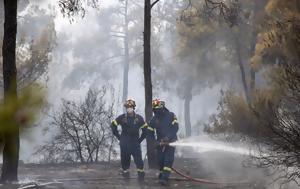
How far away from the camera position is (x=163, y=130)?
11477mm

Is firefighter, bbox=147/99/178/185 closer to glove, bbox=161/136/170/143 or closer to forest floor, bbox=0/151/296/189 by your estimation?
glove, bbox=161/136/170/143

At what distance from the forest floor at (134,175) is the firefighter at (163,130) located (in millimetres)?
543

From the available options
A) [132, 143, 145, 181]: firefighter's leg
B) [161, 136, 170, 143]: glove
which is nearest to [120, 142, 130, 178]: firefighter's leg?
Result: [132, 143, 145, 181]: firefighter's leg

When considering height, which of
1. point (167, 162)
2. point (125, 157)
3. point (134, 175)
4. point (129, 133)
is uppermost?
point (129, 133)

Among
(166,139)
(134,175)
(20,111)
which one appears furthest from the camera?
(134,175)

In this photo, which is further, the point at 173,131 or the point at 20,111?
the point at 173,131

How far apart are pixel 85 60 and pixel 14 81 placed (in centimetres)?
3631

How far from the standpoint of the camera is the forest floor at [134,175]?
10.5 meters

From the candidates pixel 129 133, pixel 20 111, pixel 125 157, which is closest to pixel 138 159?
pixel 125 157

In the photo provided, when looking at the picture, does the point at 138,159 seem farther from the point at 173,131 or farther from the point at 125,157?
the point at 173,131

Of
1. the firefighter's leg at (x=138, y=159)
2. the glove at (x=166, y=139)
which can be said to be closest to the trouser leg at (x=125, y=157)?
the firefighter's leg at (x=138, y=159)

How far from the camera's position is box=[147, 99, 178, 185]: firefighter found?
11.2 meters

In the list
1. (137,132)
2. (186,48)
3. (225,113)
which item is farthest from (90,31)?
(137,132)

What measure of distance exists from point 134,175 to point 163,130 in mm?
1696
